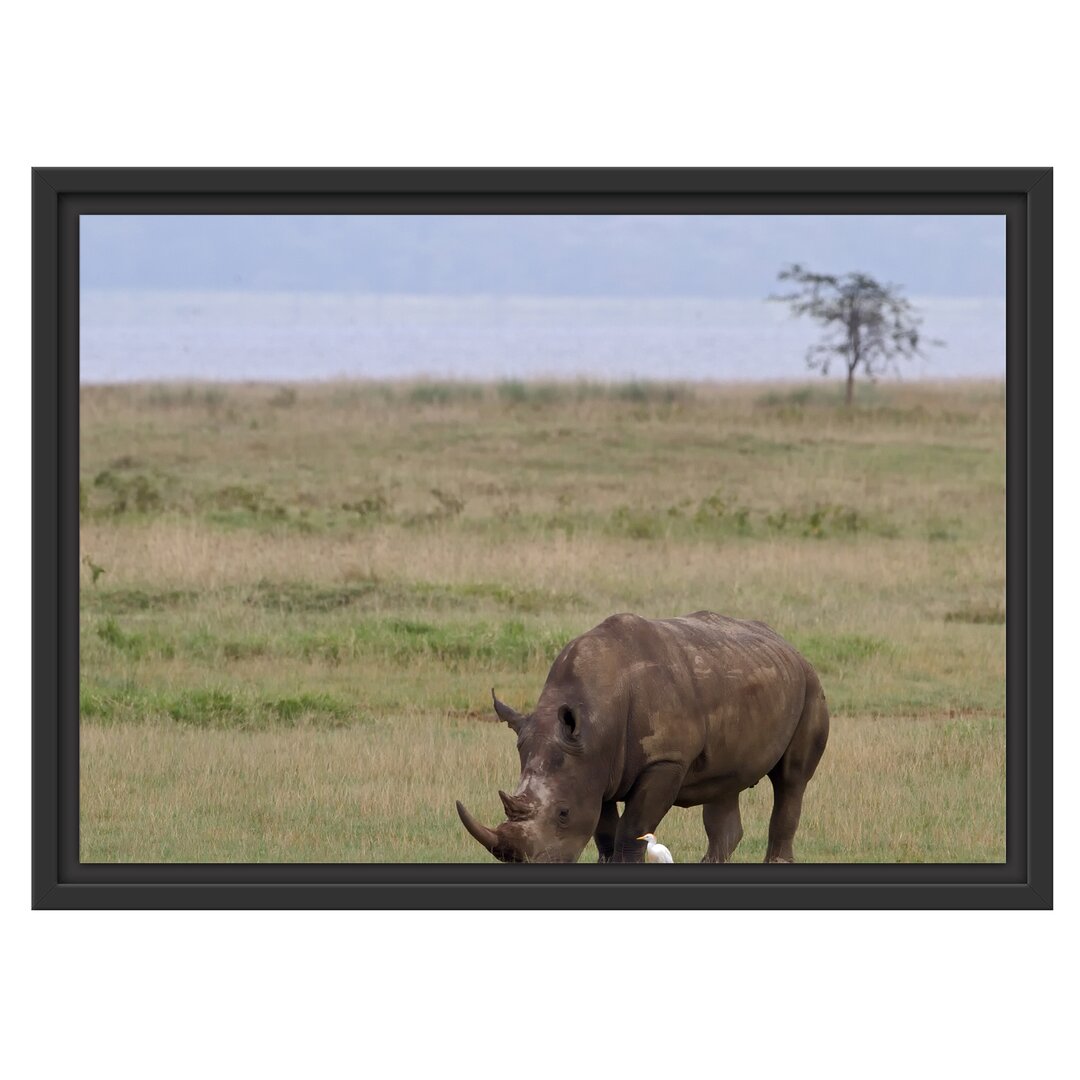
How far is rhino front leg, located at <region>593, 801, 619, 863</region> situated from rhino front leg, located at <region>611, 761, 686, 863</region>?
0.14 meters

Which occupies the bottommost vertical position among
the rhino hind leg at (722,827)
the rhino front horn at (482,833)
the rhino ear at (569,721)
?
the rhino hind leg at (722,827)

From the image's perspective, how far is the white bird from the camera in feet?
32.8

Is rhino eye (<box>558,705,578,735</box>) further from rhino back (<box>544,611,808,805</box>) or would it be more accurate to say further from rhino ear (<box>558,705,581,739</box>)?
rhino back (<box>544,611,808,805</box>)

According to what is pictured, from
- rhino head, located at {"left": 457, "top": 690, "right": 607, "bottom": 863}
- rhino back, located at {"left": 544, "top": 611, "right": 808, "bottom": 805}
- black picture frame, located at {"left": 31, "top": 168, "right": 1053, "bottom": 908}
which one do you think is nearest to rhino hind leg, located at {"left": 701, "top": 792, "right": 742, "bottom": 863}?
rhino back, located at {"left": 544, "top": 611, "right": 808, "bottom": 805}

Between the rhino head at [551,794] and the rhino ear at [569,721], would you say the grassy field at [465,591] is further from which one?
the rhino ear at [569,721]

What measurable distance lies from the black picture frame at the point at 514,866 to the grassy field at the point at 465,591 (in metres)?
2.05

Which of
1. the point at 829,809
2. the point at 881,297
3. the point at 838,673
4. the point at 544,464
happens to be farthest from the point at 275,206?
the point at 881,297

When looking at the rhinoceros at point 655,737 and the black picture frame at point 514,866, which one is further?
the rhinoceros at point 655,737

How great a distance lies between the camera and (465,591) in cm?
2045

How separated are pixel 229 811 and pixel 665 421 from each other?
76.9ft

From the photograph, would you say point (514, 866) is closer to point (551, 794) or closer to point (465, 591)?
point (551, 794)

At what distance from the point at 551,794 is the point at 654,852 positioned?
0.74 metres

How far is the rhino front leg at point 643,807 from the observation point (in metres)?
10.1

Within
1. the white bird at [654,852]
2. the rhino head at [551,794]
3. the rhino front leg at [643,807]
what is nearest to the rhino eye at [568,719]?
the rhino head at [551,794]
